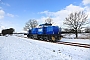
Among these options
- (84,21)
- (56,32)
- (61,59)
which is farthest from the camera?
(84,21)

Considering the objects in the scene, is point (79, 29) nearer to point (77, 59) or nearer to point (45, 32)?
point (45, 32)

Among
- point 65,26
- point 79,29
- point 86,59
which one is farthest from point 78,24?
point 86,59

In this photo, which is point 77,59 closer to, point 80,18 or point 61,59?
point 61,59

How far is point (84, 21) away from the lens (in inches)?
1716

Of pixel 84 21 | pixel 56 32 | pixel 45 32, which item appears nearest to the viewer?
pixel 56 32

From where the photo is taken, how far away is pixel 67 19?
148 feet

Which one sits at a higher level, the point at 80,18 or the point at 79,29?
the point at 80,18

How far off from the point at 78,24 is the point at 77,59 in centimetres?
3791

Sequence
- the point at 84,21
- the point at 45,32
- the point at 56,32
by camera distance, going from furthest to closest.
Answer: the point at 84,21 → the point at 45,32 → the point at 56,32

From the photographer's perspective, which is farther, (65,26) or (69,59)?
(65,26)

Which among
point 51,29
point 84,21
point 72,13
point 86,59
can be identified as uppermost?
point 72,13

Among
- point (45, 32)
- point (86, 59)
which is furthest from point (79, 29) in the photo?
point (86, 59)

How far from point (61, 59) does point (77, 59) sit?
0.95 m

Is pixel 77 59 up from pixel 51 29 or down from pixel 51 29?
down
